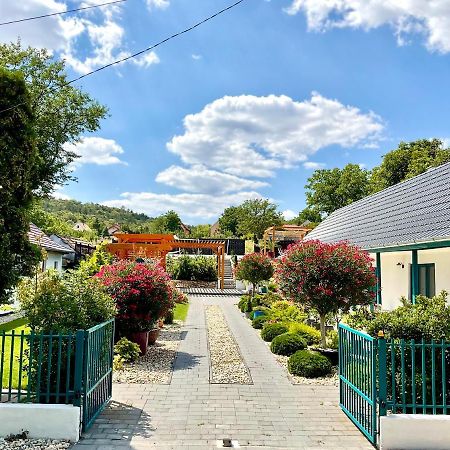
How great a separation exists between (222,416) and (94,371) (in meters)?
2.01

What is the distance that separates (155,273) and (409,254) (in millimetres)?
6820

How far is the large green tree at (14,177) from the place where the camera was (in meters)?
8.62

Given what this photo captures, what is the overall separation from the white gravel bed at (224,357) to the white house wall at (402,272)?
483 cm

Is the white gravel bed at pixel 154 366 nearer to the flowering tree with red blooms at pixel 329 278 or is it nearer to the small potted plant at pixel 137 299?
the small potted plant at pixel 137 299

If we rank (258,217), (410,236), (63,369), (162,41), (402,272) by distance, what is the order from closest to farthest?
(63,369) → (162,41) → (410,236) → (402,272) → (258,217)

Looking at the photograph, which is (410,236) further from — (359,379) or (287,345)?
(359,379)

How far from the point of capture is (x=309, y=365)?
30.2 feet

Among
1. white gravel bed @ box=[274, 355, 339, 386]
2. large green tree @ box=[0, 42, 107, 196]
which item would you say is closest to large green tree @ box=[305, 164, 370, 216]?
large green tree @ box=[0, 42, 107, 196]

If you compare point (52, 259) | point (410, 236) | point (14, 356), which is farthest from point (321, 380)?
point (52, 259)

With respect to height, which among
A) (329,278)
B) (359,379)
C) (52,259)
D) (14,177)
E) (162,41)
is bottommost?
(359,379)

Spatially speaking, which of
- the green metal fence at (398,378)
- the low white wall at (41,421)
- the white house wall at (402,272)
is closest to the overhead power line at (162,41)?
the green metal fence at (398,378)

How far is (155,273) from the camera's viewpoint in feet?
38.3

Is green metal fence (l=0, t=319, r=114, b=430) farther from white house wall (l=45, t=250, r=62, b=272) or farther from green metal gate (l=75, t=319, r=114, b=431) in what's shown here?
white house wall (l=45, t=250, r=62, b=272)

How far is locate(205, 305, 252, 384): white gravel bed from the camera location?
9125mm
